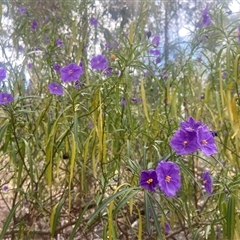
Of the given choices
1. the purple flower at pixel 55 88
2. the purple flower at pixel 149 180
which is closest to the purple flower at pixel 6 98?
the purple flower at pixel 55 88

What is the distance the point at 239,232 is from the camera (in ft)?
3.63

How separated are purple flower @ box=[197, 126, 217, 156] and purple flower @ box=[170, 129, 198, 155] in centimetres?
1

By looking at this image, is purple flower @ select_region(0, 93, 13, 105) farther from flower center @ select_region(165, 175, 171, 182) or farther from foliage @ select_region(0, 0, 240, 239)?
flower center @ select_region(165, 175, 171, 182)

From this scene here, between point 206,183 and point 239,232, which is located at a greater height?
point 206,183

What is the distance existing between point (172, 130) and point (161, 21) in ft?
8.98

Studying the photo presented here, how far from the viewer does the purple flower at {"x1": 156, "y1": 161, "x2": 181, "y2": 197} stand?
100 centimetres

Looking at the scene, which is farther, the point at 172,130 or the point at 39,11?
the point at 39,11

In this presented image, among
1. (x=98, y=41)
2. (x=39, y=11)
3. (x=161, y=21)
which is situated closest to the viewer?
(x=39, y=11)

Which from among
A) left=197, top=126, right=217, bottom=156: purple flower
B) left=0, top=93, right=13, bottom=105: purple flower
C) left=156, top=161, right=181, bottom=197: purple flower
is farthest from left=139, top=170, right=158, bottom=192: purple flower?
left=0, top=93, right=13, bottom=105: purple flower

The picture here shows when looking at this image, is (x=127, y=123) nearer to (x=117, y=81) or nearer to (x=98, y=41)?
(x=117, y=81)

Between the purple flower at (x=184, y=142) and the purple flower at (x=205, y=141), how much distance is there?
1cm

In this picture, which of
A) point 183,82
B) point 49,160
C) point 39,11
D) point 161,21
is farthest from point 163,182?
point 161,21

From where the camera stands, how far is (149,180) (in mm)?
1020

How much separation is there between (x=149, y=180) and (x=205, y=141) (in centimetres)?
18
